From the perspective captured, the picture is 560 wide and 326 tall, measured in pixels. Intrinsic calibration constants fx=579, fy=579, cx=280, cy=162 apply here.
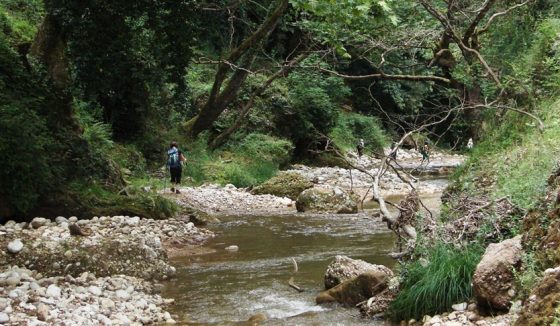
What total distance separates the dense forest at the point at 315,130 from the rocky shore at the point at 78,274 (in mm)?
1161

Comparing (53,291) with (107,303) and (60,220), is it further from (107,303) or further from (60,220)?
(60,220)

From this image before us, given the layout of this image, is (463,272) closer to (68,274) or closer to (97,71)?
(68,274)

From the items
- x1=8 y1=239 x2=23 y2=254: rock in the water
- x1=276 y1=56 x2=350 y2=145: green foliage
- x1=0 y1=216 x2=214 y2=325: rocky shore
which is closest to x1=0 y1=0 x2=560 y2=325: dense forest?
x1=0 y1=216 x2=214 y2=325: rocky shore

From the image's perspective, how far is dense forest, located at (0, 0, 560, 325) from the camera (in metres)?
5.55

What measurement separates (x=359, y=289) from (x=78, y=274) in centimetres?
342

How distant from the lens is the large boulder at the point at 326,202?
13948mm

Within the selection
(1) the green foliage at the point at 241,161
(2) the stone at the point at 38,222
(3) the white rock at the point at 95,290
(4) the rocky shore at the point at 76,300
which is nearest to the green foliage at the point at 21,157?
(2) the stone at the point at 38,222

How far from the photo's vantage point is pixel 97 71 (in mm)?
11680

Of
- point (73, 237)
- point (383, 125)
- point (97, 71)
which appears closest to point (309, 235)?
point (73, 237)

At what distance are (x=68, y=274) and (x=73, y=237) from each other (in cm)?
88

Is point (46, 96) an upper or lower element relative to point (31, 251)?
upper

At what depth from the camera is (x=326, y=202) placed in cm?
1412

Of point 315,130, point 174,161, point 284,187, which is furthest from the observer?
point 284,187

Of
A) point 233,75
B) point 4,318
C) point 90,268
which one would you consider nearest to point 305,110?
point 233,75
